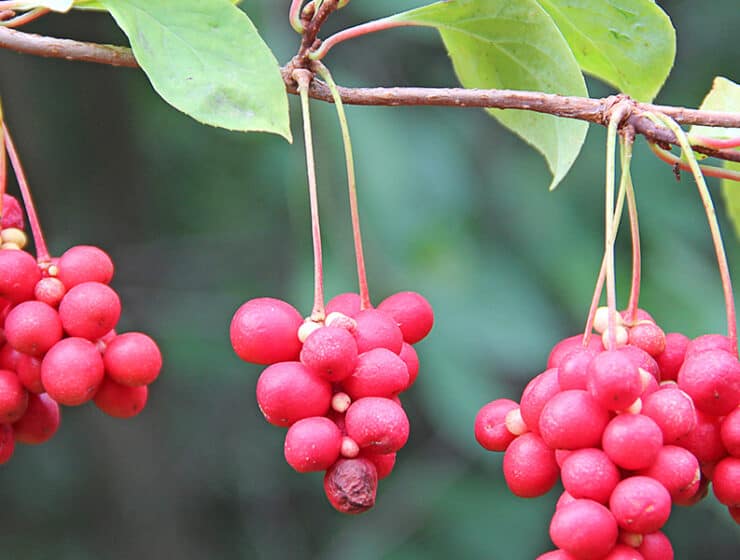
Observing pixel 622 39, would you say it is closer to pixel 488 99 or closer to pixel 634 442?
pixel 488 99

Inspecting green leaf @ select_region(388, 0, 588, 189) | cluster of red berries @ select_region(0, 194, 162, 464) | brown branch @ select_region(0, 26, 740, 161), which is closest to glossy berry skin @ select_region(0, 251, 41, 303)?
cluster of red berries @ select_region(0, 194, 162, 464)

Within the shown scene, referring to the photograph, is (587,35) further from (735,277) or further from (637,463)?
(735,277)

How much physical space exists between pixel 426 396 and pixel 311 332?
96 centimetres

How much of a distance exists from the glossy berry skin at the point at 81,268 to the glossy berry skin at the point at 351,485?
262mm

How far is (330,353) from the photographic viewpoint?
70cm

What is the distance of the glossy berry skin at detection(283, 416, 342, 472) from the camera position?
688 millimetres

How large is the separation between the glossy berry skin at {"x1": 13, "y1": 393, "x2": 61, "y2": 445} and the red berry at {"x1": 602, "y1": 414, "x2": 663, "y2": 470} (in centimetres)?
48

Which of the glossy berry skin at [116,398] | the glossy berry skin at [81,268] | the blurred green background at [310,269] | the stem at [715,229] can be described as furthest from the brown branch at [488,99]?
the blurred green background at [310,269]

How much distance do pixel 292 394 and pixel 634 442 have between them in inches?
9.2

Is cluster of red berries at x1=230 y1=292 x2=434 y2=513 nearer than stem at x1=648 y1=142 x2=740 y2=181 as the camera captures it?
Yes

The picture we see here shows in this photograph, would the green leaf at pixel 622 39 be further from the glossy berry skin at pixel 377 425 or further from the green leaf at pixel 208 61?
the glossy berry skin at pixel 377 425

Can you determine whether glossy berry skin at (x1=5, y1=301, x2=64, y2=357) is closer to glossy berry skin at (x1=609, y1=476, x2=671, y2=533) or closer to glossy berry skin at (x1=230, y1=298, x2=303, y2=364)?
glossy berry skin at (x1=230, y1=298, x2=303, y2=364)

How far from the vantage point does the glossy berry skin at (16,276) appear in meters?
0.80

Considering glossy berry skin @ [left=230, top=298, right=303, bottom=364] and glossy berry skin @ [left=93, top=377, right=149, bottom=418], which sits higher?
glossy berry skin @ [left=230, top=298, right=303, bottom=364]
